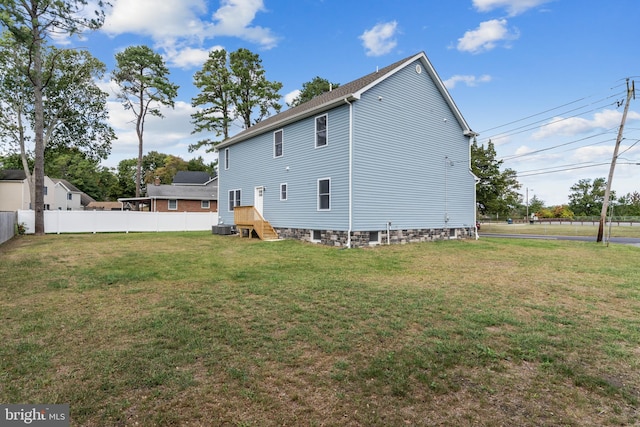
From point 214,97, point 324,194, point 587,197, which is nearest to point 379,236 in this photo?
point 324,194

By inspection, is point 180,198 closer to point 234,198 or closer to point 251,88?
point 251,88

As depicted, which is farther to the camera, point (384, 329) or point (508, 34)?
point (508, 34)

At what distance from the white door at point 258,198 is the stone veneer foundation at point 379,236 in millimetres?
2097

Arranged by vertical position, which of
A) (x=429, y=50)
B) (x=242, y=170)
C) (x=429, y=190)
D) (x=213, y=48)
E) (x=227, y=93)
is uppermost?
(x=213, y=48)

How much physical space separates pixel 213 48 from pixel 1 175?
28852mm

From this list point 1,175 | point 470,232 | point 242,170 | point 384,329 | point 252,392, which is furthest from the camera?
point 1,175

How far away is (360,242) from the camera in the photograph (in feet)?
41.4

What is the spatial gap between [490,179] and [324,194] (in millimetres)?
22239

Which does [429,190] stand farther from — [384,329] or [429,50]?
[384,329]

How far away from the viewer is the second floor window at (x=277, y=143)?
1643cm

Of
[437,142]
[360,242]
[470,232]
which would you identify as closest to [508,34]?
[437,142]

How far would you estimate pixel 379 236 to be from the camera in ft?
44.2

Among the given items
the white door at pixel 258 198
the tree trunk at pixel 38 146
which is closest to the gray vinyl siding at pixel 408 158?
the white door at pixel 258 198

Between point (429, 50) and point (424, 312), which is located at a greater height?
point (429, 50)
